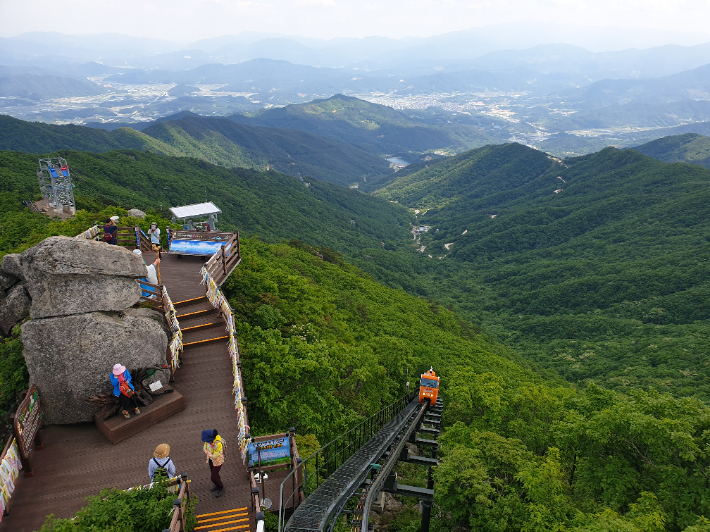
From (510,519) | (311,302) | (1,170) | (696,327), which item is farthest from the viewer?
(696,327)

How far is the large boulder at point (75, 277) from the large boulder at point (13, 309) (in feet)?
12.0

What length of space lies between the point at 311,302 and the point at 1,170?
60082 mm

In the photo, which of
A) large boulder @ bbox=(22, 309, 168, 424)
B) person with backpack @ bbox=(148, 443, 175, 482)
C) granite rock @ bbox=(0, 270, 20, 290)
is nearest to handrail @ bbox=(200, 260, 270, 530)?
person with backpack @ bbox=(148, 443, 175, 482)

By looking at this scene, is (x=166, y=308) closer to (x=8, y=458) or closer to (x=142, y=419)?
(x=142, y=419)

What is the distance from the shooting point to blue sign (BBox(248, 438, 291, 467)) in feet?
36.9

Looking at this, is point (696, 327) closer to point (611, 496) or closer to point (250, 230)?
point (611, 496)

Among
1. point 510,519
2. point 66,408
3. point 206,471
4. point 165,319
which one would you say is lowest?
point 510,519

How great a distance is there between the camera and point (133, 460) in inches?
461

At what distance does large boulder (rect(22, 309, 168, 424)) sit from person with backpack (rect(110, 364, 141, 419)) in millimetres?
871

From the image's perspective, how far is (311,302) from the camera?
29656 mm

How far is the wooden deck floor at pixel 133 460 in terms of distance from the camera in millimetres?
10266

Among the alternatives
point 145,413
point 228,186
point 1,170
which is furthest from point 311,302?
point 228,186

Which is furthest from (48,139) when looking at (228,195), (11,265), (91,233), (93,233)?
(11,265)

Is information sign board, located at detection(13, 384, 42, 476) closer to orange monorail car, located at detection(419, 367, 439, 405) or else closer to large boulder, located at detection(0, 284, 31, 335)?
large boulder, located at detection(0, 284, 31, 335)
